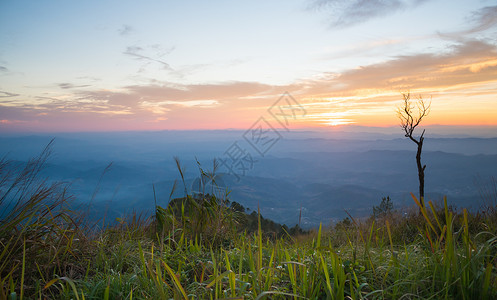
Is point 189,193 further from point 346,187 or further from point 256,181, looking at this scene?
point 256,181

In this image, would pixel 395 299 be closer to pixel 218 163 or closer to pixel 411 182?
pixel 218 163

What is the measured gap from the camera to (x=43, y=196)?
3.02 meters

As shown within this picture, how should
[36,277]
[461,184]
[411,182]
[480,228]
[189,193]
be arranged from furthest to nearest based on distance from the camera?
1. [411,182]
2. [461,184]
3. [480,228]
4. [189,193]
5. [36,277]

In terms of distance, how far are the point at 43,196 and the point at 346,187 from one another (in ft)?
535

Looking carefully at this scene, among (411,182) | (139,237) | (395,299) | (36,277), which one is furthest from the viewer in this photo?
(411,182)

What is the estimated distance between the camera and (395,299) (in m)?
2.11

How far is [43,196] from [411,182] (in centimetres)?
19673

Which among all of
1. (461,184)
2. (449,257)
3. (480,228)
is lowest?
(461,184)

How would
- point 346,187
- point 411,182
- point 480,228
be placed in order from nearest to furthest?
point 480,228
point 346,187
point 411,182

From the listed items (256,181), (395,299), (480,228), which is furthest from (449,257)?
(256,181)

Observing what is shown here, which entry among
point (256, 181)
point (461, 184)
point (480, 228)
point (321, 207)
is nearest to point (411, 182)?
point (461, 184)

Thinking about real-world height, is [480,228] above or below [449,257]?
below

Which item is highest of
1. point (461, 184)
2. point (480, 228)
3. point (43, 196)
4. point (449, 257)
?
point (43, 196)

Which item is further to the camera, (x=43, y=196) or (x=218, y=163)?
(x=218, y=163)
